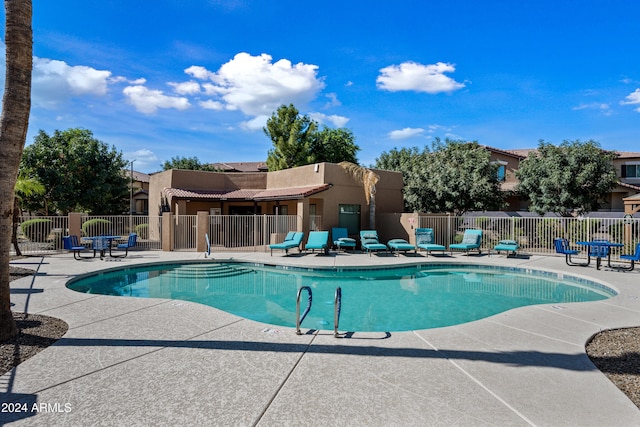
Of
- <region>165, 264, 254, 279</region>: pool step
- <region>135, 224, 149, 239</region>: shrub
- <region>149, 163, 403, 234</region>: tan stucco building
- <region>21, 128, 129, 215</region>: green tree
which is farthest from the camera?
<region>21, 128, 129, 215</region>: green tree

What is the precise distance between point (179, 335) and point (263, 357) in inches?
65.9

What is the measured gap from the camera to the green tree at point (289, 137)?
1471 inches

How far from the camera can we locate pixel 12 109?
5332mm

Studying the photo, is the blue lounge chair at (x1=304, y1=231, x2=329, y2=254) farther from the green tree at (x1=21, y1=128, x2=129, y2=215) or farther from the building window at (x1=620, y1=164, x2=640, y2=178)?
the building window at (x1=620, y1=164, x2=640, y2=178)

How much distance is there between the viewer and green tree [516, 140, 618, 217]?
21078 mm

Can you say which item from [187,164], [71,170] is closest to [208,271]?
[71,170]

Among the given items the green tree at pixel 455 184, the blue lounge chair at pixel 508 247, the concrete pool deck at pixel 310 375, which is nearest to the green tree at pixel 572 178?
the green tree at pixel 455 184

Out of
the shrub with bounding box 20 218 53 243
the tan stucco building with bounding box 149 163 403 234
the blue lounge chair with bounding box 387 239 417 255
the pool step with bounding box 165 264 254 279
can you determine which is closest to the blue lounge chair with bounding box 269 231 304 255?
the tan stucco building with bounding box 149 163 403 234

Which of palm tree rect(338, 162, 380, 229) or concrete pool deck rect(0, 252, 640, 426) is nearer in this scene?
concrete pool deck rect(0, 252, 640, 426)

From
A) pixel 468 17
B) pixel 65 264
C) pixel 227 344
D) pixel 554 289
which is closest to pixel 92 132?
pixel 65 264

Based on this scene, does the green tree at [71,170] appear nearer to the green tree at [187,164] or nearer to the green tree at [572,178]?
the green tree at [187,164]

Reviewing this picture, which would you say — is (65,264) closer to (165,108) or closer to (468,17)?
(165,108)

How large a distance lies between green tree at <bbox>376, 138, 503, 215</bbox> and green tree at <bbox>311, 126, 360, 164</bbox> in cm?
1402

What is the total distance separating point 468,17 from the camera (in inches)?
523
